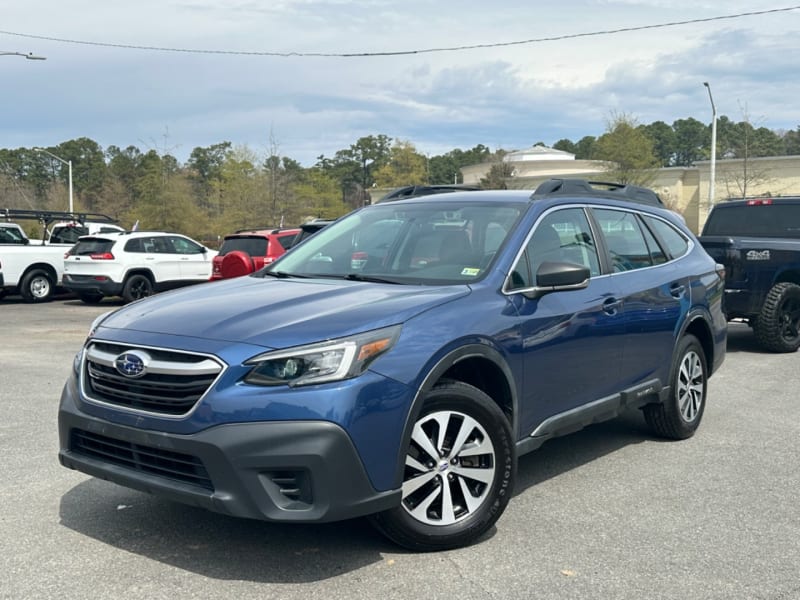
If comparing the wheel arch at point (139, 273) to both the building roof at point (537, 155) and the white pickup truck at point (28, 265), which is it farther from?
the building roof at point (537, 155)

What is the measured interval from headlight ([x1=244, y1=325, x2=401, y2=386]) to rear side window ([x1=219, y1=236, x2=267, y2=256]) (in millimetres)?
12048

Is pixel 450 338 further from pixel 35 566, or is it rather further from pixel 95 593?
pixel 35 566

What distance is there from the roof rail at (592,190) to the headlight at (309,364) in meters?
2.06

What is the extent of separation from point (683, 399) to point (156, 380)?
4018 mm

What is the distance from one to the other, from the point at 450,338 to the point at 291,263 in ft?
5.58

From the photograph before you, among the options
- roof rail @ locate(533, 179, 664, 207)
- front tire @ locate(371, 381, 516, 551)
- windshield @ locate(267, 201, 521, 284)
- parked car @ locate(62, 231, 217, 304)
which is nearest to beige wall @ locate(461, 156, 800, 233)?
parked car @ locate(62, 231, 217, 304)

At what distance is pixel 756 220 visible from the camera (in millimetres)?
11039

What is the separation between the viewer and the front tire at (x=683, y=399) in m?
5.84

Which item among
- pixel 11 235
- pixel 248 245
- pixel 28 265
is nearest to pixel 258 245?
pixel 248 245

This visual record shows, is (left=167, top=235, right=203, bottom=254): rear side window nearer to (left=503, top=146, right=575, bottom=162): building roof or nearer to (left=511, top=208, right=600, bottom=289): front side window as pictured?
(left=511, top=208, right=600, bottom=289): front side window

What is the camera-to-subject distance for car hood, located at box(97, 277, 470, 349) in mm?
3523

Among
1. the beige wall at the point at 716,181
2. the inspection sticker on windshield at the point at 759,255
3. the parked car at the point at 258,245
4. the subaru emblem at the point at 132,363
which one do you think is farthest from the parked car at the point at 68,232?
the beige wall at the point at 716,181

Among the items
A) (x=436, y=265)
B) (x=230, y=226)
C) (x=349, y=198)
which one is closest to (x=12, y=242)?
(x=436, y=265)

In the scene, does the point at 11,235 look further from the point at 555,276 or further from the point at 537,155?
the point at 537,155
